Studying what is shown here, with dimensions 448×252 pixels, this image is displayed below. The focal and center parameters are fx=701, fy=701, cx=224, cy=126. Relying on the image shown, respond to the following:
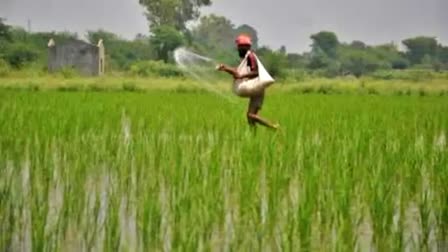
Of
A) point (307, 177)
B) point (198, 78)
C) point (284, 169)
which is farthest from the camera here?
point (198, 78)

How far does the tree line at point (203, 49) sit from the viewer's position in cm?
2880

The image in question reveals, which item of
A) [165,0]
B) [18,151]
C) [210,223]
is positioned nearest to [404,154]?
[210,223]

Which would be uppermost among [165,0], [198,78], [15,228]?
[165,0]

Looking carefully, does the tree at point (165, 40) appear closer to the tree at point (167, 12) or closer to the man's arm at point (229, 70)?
the tree at point (167, 12)

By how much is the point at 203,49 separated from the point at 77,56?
13.3 metres


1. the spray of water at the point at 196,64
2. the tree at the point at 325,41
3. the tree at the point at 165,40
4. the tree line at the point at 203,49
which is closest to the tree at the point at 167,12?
the tree line at the point at 203,49

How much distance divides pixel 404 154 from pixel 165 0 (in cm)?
3638

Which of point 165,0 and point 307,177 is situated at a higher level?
point 165,0

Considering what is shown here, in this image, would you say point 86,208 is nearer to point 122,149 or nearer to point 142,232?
point 142,232

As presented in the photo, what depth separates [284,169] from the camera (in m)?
4.00

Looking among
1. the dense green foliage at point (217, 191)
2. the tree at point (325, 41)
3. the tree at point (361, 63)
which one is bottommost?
the dense green foliage at point (217, 191)

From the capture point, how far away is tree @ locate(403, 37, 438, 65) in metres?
53.2

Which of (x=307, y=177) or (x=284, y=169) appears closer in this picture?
(x=307, y=177)

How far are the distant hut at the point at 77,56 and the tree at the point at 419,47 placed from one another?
31005 millimetres
